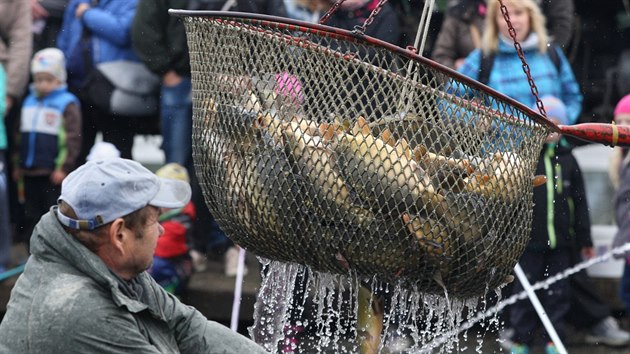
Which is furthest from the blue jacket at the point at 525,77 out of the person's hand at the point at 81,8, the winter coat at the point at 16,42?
the winter coat at the point at 16,42

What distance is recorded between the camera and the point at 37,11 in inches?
347

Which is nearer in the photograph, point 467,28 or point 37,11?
point 467,28

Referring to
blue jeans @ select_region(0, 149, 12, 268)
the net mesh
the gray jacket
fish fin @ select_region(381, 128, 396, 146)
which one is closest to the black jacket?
blue jeans @ select_region(0, 149, 12, 268)

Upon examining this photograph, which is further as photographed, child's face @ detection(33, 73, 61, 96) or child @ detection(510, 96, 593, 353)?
child's face @ detection(33, 73, 61, 96)

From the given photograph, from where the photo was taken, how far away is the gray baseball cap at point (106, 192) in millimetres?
3812

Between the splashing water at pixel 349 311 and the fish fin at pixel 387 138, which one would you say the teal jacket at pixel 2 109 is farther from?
the fish fin at pixel 387 138

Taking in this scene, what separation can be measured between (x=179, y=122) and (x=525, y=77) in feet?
6.90

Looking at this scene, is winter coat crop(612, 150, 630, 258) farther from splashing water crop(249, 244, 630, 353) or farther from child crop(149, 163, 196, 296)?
child crop(149, 163, 196, 296)

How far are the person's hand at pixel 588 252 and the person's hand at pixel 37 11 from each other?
3.70m

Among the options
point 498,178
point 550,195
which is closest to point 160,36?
point 550,195

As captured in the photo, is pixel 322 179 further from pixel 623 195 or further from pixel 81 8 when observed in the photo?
pixel 81 8

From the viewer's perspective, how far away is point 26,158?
28.0ft

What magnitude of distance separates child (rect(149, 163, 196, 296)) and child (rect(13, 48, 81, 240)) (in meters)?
0.78

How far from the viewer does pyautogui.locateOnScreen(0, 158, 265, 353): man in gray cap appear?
3691 millimetres
